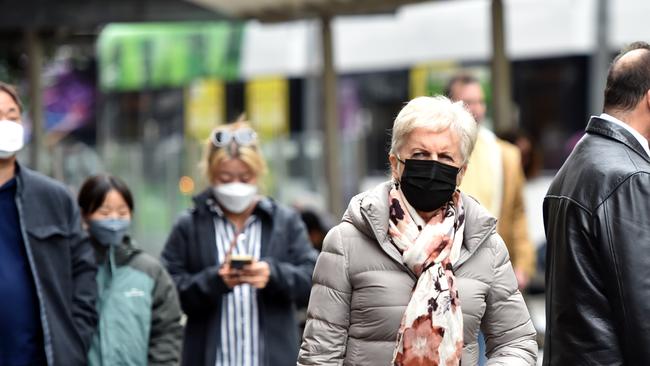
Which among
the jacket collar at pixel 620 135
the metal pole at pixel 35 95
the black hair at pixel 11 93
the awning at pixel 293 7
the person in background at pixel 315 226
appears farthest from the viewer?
the metal pole at pixel 35 95

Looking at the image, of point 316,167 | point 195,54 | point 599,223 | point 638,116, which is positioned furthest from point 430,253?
point 195,54

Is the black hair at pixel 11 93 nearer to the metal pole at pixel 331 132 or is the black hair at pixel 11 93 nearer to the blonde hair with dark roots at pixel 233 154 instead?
the blonde hair with dark roots at pixel 233 154

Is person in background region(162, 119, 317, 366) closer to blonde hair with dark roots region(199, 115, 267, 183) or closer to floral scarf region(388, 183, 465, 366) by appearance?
blonde hair with dark roots region(199, 115, 267, 183)

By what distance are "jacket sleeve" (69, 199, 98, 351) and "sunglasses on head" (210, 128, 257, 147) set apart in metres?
0.90

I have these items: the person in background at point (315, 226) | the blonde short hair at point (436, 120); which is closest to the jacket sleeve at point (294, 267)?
the blonde short hair at point (436, 120)

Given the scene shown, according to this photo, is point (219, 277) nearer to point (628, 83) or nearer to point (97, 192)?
point (97, 192)

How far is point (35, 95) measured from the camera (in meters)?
13.4

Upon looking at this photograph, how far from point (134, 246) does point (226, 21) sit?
6090mm

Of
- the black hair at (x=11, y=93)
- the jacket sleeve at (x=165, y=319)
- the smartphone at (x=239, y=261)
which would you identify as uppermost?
the black hair at (x=11, y=93)

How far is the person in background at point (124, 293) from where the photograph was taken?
5.82 metres

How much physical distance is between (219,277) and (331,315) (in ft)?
6.66

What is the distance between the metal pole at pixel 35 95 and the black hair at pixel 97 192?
23.8ft

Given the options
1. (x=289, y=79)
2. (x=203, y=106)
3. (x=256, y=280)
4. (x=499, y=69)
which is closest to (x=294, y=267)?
(x=256, y=280)

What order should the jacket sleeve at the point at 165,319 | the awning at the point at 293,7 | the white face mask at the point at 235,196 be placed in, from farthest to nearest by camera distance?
the awning at the point at 293,7 → the white face mask at the point at 235,196 → the jacket sleeve at the point at 165,319
